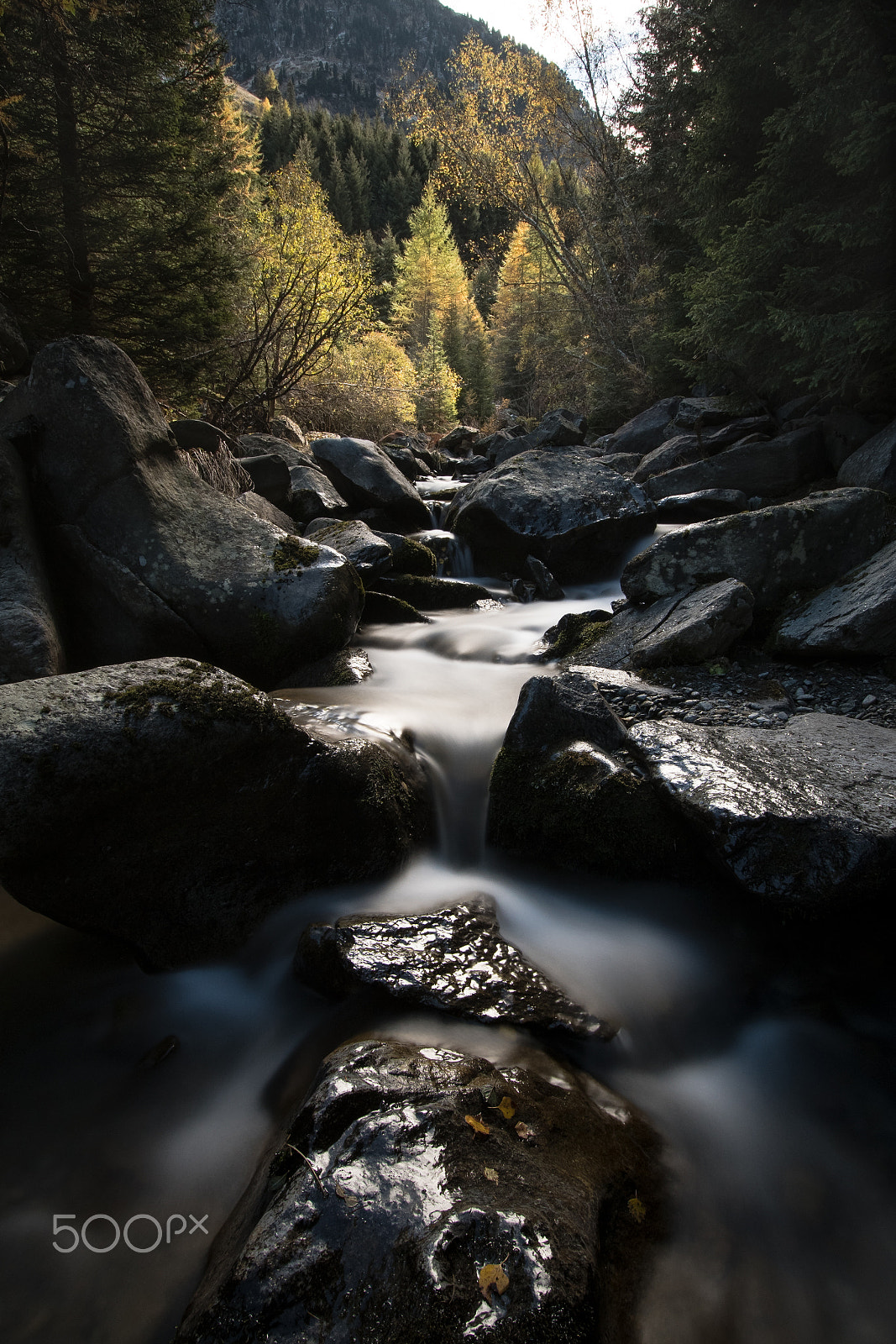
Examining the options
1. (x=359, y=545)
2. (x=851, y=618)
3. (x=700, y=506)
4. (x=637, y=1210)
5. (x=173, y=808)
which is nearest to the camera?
(x=637, y=1210)

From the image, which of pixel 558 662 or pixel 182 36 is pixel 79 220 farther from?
pixel 558 662

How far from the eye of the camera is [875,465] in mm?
7578

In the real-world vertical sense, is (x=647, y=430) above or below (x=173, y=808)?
above

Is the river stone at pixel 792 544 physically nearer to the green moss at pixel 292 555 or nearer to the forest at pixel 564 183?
the green moss at pixel 292 555

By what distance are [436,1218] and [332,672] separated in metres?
4.04

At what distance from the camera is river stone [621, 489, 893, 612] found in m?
5.34

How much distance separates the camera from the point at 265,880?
123 inches

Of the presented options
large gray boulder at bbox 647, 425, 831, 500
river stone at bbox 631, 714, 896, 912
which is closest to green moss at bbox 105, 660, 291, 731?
river stone at bbox 631, 714, 896, 912

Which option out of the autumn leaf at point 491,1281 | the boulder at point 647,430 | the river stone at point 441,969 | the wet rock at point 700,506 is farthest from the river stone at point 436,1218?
the boulder at point 647,430

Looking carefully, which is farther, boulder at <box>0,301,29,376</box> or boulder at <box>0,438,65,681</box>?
boulder at <box>0,301,29,376</box>

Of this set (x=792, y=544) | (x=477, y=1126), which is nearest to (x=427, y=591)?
(x=792, y=544)

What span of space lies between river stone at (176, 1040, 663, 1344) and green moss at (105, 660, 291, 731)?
5.13 ft

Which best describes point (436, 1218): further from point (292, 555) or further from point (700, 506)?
point (700, 506)

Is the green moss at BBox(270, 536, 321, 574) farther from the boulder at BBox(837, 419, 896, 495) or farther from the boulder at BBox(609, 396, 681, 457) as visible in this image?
the boulder at BBox(609, 396, 681, 457)
